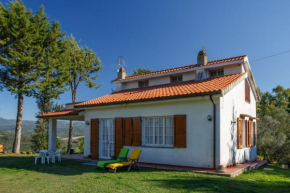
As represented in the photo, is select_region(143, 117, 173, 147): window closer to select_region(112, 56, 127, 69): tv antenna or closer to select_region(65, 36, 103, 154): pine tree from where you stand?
select_region(112, 56, 127, 69): tv antenna

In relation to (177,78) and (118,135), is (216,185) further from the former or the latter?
(177,78)

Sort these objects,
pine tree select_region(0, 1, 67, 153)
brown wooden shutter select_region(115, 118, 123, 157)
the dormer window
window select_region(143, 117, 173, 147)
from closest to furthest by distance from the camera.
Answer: window select_region(143, 117, 173, 147), brown wooden shutter select_region(115, 118, 123, 157), the dormer window, pine tree select_region(0, 1, 67, 153)

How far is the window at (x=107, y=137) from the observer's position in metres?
13.4

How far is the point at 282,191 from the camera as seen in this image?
23.5 feet

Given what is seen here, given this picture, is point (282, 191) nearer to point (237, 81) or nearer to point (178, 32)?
point (237, 81)

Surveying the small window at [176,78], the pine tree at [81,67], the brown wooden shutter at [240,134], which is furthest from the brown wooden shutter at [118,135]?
the pine tree at [81,67]

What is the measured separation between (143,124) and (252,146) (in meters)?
7.07

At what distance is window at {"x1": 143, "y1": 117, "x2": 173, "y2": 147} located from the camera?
11338 millimetres

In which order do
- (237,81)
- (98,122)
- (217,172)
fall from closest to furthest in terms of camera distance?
(217,172) < (237,81) < (98,122)

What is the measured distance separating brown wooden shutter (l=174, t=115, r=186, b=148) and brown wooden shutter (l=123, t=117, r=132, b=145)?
2.61m

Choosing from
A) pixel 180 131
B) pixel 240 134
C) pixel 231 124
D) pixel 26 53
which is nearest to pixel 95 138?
pixel 180 131

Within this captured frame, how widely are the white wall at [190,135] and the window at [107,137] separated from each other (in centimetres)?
209

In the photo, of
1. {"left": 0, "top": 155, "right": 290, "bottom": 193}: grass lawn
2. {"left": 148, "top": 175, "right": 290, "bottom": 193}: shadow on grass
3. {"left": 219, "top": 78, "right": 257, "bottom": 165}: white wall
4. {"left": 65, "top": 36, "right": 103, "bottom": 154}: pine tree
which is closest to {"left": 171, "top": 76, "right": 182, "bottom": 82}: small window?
{"left": 219, "top": 78, "right": 257, "bottom": 165}: white wall

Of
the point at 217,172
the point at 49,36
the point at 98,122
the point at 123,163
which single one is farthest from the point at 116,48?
the point at 217,172
